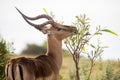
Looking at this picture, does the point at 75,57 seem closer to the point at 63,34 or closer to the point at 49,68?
the point at 63,34

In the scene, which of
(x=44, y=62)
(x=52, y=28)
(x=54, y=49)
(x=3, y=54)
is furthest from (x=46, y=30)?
(x=3, y=54)

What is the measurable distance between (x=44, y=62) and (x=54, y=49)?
103cm

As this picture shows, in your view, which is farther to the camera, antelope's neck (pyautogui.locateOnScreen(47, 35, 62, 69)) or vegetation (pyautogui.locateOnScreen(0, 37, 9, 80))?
vegetation (pyautogui.locateOnScreen(0, 37, 9, 80))

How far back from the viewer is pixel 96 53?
12.7 meters

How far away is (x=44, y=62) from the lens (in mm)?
9328

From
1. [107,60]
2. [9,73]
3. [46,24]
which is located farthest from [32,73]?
[107,60]

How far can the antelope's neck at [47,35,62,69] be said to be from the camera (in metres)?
10.2

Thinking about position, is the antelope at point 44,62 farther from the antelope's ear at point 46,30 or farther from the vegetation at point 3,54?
the vegetation at point 3,54

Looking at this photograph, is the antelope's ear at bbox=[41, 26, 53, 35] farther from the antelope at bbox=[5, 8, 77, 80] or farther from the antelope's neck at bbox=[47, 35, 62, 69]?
the antelope's neck at bbox=[47, 35, 62, 69]

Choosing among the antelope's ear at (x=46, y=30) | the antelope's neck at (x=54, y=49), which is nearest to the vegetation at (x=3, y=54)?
the antelope's neck at (x=54, y=49)

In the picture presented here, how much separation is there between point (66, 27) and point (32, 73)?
7.14 ft

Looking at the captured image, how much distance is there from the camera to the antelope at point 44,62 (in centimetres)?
842

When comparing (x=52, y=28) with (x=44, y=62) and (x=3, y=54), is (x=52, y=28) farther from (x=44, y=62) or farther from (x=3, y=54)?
(x=3, y=54)

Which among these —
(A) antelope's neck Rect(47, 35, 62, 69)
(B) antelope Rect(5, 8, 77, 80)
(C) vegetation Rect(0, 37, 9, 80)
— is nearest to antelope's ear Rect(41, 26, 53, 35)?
(B) antelope Rect(5, 8, 77, 80)
